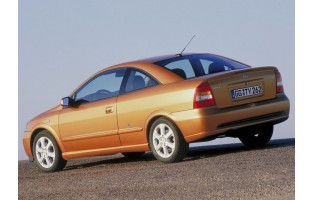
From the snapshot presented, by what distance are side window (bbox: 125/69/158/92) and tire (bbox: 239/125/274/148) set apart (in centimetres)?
160

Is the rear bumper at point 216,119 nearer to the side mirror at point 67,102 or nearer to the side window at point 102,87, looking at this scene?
the side window at point 102,87

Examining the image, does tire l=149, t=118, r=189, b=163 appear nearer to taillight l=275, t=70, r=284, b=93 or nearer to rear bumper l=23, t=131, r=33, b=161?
taillight l=275, t=70, r=284, b=93

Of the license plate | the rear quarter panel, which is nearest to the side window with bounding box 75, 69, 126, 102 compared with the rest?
the rear quarter panel

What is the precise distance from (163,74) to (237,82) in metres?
1.09

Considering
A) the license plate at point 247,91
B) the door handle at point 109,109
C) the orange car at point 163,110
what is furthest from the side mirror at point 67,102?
the license plate at point 247,91

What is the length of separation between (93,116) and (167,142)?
66.0 inches

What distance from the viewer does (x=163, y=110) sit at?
10.5 m

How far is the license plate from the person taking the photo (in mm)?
10484

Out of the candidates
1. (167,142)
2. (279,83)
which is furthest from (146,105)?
(279,83)

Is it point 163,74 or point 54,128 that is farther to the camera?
point 54,128
